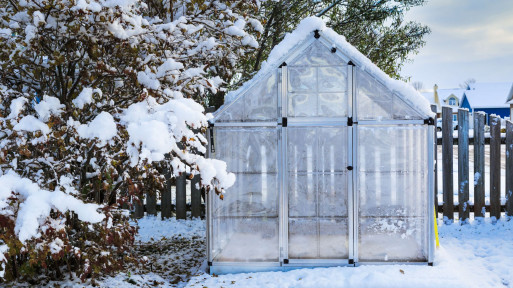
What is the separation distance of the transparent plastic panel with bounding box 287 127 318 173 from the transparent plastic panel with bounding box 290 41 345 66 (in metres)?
0.80

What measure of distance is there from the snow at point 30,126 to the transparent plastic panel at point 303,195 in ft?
9.33

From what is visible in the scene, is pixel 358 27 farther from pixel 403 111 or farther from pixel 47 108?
pixel 47 108

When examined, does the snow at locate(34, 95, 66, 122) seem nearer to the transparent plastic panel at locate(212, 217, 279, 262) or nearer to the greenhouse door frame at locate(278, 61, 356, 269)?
the transparent plastic panel at locate(212, 217, 279, 262)

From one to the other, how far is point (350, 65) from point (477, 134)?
3.46 m

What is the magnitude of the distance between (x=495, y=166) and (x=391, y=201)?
3.23m

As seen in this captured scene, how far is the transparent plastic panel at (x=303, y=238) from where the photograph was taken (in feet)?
17.5

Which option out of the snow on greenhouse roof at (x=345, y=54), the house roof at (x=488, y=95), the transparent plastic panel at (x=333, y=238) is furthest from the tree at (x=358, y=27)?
the house roof at (x=488, y=95)

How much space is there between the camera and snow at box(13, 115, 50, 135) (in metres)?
3.48

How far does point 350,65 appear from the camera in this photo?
205 inches

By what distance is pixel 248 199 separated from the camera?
17.5 feet

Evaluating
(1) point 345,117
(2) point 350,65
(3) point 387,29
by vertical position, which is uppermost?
(3) point 387,29

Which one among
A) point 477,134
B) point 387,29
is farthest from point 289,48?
point 387,29

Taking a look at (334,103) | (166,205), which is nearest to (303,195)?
(334,103)

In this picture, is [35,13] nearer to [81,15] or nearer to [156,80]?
[81,15]
